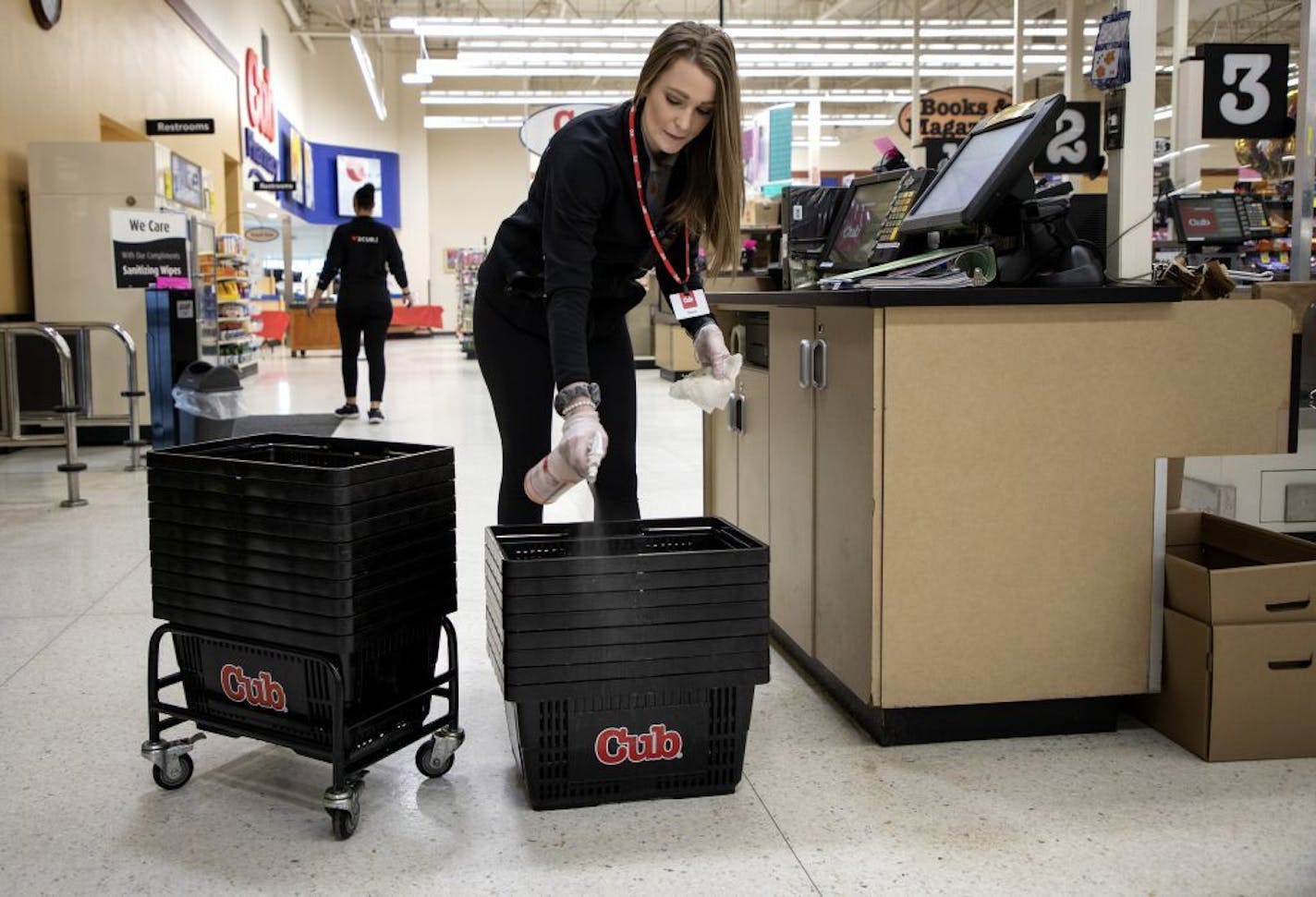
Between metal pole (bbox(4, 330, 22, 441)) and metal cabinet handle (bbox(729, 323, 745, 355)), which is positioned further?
metal pole (bbox(4, 330, 22, 441))

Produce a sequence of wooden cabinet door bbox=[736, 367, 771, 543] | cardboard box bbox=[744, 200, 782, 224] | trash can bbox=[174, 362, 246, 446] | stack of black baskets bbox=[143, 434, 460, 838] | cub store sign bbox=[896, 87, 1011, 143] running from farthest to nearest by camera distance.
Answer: cub store sign bbox=[896, 87, 1011, 143] → cardboard box bbox=[744, 200, 782, 224] → trash can bbox=[174, 362, 246, 446] → wooden cabinet door bbox=[736, 367, 771, 543] → stack of black baskets bbox=[143, 434, 460, 838]

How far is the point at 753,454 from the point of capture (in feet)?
9.73

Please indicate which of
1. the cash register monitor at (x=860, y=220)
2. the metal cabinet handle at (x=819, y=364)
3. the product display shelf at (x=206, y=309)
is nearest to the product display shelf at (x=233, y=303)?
the product display shelf at (x=206, y=309)

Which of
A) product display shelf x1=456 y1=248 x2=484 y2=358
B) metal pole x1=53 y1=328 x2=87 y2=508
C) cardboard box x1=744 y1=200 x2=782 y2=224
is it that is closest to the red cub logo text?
product display shelf x1=456 y1=248 x2=484 y2=358

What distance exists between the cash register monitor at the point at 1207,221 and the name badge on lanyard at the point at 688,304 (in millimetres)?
3265

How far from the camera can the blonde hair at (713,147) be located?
1.89 m

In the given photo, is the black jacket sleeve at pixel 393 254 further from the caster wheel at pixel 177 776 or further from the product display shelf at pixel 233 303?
the caster wheel at pixel 177 776

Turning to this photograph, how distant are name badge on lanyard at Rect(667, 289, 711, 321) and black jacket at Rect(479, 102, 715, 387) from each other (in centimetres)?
2

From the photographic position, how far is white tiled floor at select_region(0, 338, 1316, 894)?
171cm

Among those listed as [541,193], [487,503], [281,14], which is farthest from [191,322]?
[281,14]

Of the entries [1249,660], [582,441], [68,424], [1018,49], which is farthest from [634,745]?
[1018,49]

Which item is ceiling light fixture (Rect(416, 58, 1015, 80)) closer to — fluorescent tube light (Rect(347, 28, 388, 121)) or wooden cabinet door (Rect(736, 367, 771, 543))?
fluorescent tube light (Rect(347, 28, 388, 121))

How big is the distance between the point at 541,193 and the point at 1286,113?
452cm

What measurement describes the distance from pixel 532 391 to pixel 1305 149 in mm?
2686
